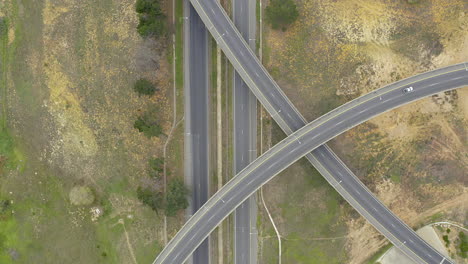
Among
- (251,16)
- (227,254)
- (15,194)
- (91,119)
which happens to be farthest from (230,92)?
(15,194)

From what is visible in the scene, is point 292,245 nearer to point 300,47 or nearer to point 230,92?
point 230,92

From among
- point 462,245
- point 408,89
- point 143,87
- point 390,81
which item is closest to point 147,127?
point 143,87

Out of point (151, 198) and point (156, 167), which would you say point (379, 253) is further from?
point (156, 167)

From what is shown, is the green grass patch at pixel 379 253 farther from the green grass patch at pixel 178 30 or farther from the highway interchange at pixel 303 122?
the green grass patch at pixel 178 30

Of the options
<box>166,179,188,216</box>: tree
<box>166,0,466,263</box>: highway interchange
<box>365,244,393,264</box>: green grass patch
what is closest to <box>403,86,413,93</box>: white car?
<box>166,0,466,263</box>: highway interchange

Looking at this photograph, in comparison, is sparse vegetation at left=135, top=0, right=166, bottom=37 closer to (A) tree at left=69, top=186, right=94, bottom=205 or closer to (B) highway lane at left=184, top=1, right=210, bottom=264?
(B) highway lane at left=184, top=1, right=210, bottom=264

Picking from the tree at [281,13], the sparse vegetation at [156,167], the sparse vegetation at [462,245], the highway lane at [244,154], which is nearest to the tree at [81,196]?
the sparse vegetation at [156,167]
